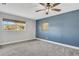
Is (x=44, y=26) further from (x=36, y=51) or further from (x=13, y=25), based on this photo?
(x=36, y=51)

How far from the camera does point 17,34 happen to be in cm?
Result: 538

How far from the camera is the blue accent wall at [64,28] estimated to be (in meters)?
3.86

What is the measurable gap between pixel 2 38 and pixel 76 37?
4637 mm

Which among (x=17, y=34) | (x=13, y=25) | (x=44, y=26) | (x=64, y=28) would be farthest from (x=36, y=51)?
Result: (x=44, y=26)

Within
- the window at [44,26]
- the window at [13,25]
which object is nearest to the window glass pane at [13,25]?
the window at [13,25]

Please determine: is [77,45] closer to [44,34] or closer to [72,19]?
[72,19]

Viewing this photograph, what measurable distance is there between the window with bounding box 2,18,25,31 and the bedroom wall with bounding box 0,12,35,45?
26 cm

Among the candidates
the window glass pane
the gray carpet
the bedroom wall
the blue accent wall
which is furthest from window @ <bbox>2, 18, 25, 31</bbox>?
the blue accent wall

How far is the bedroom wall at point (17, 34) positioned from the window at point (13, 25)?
0.26 metres

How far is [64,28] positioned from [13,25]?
3.73 meters

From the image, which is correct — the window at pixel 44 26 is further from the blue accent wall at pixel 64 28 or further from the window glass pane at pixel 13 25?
the window glass pane at pixel 13 25

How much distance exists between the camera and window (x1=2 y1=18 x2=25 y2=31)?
4.67 m

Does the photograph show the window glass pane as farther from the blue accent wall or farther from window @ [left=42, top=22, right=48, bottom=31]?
the blue accent wall

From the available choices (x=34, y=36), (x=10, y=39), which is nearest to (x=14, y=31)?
(x=10, y=39)
